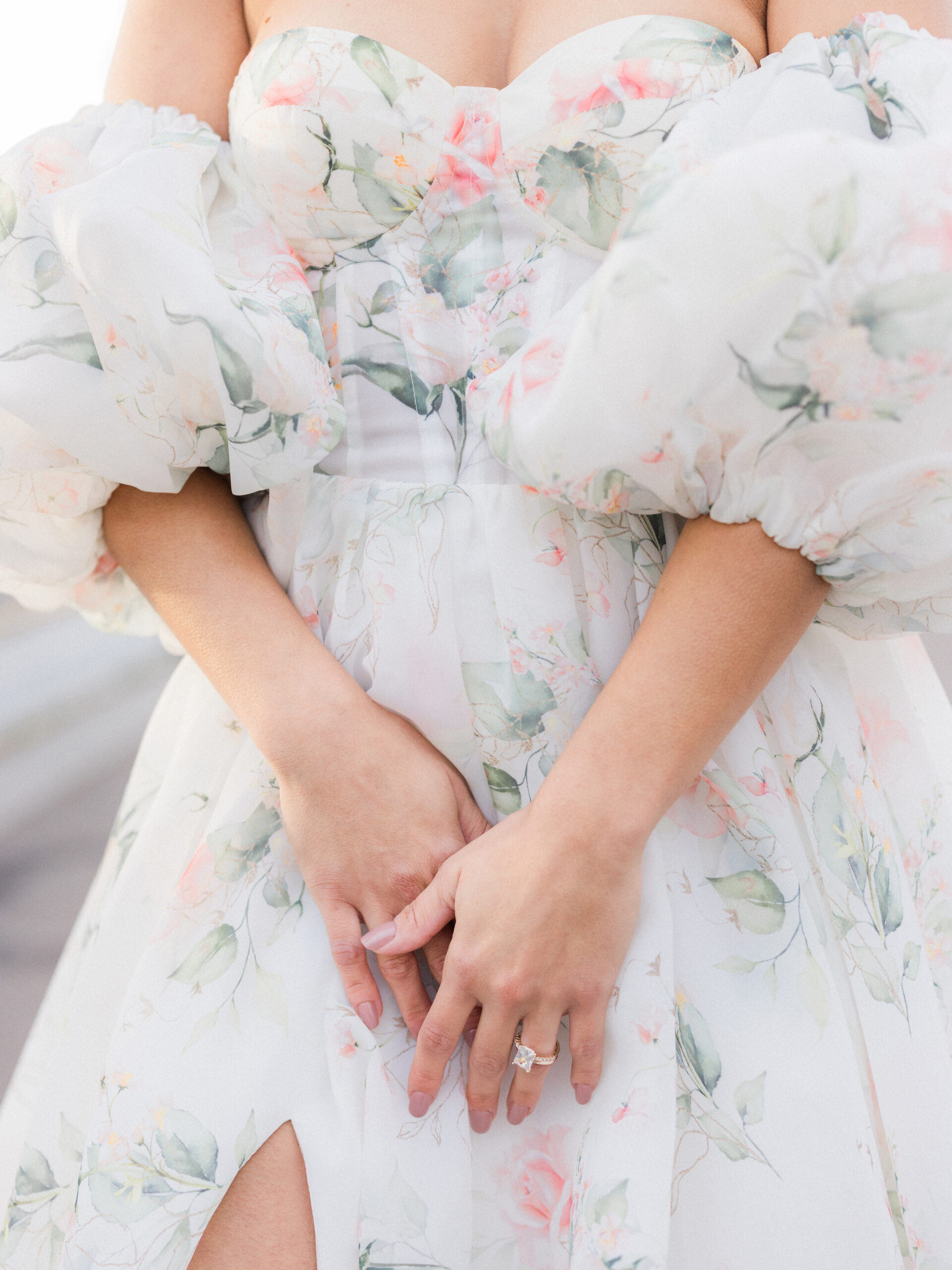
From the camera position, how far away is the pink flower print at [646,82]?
0.56 m

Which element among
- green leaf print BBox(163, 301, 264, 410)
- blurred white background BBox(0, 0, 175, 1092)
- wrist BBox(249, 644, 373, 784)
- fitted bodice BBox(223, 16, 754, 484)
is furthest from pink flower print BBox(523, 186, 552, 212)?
blurred white background BBox(0, 0, 175, 1092)

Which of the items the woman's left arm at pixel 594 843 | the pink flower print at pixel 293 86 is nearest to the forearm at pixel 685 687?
the woman's left arm at pixel 594 843

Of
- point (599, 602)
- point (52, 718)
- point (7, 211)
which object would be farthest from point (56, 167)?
point (52, 718)

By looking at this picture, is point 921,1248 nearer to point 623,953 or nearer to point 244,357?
point 623,953

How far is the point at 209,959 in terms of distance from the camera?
53 cm

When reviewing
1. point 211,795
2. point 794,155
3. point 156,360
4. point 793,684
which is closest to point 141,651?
point 211,795

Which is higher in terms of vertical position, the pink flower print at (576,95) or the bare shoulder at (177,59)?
the bare shoulder at (177,59)

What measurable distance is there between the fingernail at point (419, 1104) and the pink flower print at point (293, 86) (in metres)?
0.67

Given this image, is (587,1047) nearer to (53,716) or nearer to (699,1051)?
(699,1051)

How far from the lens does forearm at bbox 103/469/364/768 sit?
0.54m

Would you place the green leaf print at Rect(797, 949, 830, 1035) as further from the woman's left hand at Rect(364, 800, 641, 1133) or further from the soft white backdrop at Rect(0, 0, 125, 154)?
the soft white backdrop at Rect(0, 0, 125, 154)

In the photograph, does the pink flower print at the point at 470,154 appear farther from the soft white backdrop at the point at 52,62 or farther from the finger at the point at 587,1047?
the soft white backdrop at the point at 52,62

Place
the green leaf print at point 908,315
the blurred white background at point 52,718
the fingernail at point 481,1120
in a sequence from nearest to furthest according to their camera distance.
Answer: the green leaf print at point 908,315, the fingernail at point 481,1120, the blurred white background at point 52,718

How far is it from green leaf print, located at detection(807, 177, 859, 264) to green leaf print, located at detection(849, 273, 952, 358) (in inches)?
1.1
